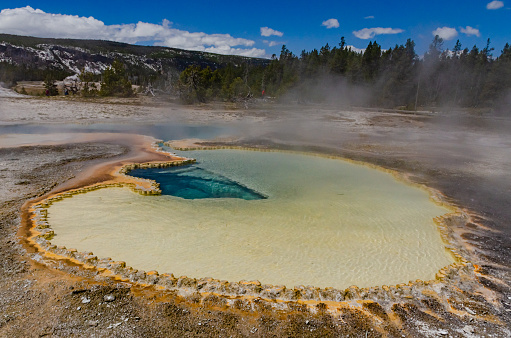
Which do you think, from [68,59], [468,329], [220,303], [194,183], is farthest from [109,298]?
[68,59]

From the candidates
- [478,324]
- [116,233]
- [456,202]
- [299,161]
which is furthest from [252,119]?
[478,324]

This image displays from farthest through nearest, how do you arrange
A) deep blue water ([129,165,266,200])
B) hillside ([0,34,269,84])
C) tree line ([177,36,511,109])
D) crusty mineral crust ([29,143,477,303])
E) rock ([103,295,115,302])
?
hillside ([0,34,269,84]) < tree line ([177,36,511,109]) < deep blue water ([129,165,266,200]) < crusty mineral crust ([29,143,477,303]) < rock ([103,295,115,302])

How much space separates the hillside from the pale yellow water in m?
41.8

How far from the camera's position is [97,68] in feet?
207

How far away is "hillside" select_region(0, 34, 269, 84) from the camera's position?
45.0 m

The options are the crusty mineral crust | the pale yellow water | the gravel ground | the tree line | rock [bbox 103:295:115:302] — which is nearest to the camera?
the gravel ground

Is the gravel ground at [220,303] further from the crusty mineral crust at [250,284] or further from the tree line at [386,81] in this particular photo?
the tree line at [386,81]

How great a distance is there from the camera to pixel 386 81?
36719 millimetres

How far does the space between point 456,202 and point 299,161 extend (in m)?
4.90

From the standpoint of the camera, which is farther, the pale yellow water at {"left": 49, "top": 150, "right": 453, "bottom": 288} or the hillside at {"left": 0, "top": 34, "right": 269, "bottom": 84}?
the hillside at {"left": 0, "top": 34, "right": 269, "bottom": 84}

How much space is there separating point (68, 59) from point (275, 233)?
241 ft

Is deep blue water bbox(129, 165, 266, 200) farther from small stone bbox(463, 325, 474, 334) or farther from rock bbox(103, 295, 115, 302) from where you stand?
small stone bbox(463, 325, 474, 334)

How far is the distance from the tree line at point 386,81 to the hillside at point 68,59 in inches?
649

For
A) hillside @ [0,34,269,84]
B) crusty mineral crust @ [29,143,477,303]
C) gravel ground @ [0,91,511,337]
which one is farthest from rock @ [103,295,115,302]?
hillside @ [0,34,269,84]
